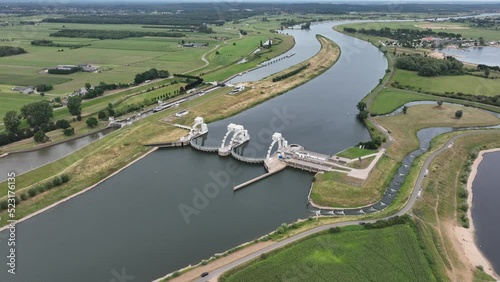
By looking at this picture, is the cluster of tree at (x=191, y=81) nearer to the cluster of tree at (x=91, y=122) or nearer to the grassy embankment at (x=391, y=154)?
the cluster of tree at (x=91, y=122)

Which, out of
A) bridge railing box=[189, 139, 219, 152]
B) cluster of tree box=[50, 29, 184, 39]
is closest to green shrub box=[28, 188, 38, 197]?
bridge railing box=[189, 139, 219, 152]

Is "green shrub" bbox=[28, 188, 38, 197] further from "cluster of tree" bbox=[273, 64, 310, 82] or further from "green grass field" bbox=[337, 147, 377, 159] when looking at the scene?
"cluster of tree" bbox=[273, 64, 310, 82]

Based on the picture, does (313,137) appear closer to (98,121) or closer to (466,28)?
(98,121)

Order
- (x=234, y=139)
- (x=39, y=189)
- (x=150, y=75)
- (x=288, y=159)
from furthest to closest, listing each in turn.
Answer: (x=150, y=75), (x=234, y=139), (x=288, y=159), (x=39, y=189)

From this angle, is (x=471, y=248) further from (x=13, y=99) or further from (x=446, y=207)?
(x=13, y=99)

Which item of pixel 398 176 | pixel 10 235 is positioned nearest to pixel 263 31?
pixel 398 176

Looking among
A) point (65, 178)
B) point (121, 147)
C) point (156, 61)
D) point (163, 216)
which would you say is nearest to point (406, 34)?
point (156, 61)
